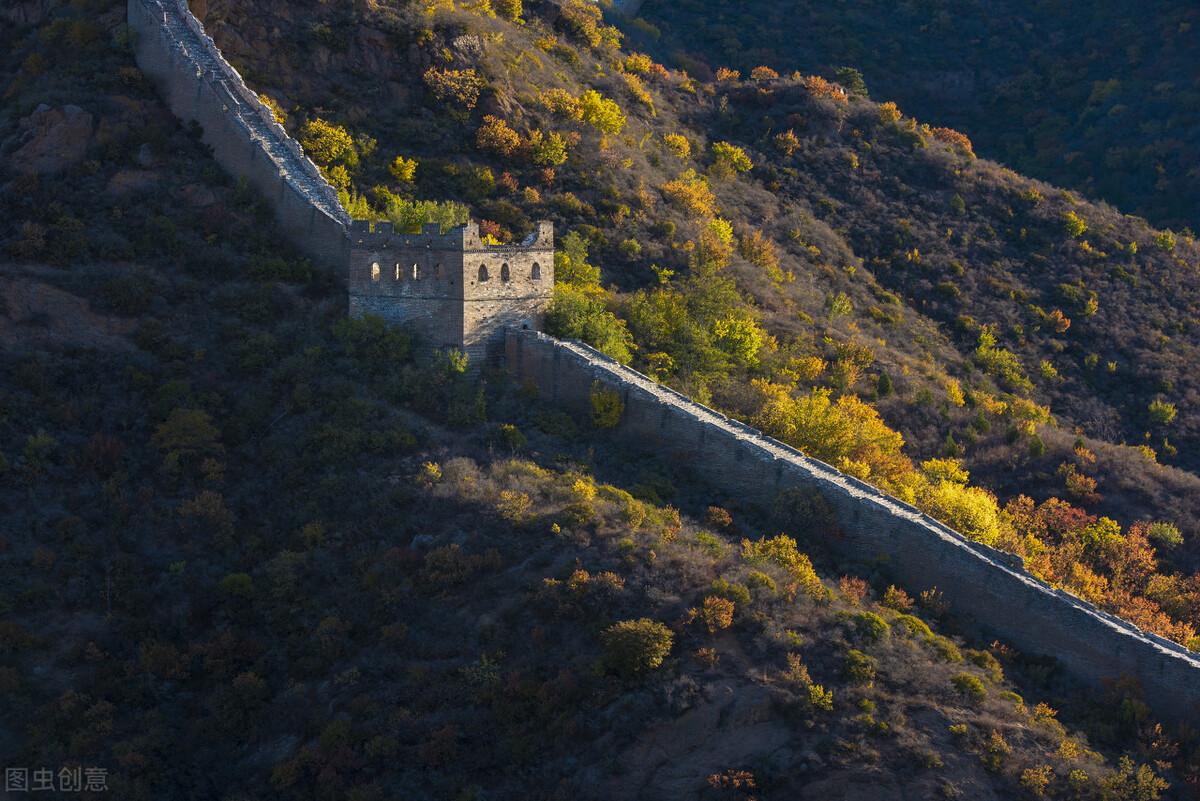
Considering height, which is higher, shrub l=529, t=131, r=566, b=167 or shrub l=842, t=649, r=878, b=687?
shrub l=529, t=131, r=566, b=167

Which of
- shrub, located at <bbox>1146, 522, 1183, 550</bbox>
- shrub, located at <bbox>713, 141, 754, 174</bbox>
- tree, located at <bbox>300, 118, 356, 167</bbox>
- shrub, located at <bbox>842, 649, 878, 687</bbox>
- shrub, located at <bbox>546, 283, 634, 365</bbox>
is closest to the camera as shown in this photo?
shrub, located at <bbox>842, 649, 878, 687</bbox>

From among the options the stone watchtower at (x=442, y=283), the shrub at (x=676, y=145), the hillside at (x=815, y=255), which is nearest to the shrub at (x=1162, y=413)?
the hillside at (x=815, y=255)

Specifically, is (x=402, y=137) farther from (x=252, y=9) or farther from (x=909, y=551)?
(x=909, y=551)

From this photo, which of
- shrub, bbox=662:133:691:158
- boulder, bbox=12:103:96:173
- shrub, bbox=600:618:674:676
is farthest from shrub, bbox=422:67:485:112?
shrub, bbox=600:618:674:676

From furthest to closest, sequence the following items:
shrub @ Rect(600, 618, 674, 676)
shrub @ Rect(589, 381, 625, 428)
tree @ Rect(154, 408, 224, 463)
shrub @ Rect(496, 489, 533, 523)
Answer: shrub @ Rect(589, 381, 625, 428), tree @ Rect(154, 408, 224, 463), shrub @ Rect(496, 489, 533, 523), shrub @ Rect(600, 618, 674, 676)

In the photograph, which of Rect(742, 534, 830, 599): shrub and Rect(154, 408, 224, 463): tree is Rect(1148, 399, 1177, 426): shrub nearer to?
Rect(742, 534, 830, 599): shrub

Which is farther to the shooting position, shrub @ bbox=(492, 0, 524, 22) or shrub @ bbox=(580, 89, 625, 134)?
shrub @ bbox=(492, 0, 524, 22)

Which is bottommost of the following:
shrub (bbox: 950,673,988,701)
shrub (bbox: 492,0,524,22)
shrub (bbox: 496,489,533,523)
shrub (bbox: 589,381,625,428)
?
shrub (bbox: 950,673,988,701)

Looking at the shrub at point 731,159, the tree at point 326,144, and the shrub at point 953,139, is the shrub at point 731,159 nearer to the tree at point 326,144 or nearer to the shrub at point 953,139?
the shrub at point 953,139
